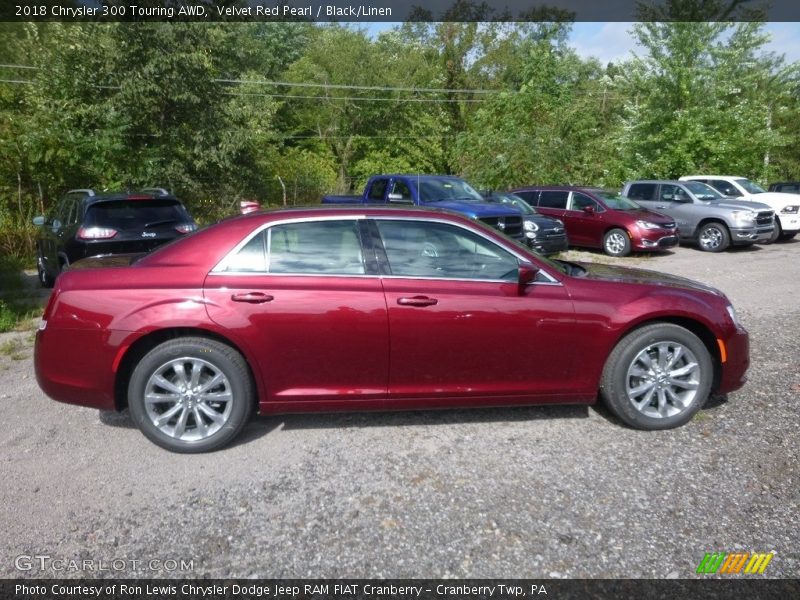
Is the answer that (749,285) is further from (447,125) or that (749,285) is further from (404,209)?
(447,125)

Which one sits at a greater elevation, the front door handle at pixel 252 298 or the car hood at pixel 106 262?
the car hood at pixel 106 262

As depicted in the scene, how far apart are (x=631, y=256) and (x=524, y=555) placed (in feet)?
42.0

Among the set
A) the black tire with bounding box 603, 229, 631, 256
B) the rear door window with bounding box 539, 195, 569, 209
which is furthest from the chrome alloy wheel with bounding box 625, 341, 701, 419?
the rear door window with bounding box 539, 195, 569, 209

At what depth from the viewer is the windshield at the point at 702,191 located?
16.1 m

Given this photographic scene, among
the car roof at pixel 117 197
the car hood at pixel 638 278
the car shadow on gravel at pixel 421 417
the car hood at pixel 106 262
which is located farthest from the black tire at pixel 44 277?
the car hood at pixel 638 278

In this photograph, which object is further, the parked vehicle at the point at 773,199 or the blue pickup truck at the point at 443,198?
the parked vehicle at the point at 773,199

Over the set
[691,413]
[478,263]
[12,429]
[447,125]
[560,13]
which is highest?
[560,13]

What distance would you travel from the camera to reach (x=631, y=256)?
14.6 m

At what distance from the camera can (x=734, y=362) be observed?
175 inches

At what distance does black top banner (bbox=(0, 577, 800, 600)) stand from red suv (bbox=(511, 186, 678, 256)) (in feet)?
40.0

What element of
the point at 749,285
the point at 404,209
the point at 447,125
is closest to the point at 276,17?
the point at 447,125

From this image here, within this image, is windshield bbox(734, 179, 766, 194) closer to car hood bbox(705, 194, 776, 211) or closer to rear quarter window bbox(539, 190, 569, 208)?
car hood bbox(705, 194, 776, 211)

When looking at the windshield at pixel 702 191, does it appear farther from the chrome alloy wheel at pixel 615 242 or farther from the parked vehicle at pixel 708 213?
the chrome alloy wheel at pixel 615 242

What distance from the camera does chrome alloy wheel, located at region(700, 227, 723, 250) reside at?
15.3 m
